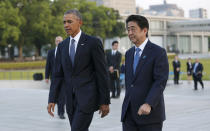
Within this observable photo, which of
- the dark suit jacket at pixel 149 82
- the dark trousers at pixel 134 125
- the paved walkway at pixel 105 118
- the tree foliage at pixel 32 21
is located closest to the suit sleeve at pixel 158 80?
the dark suit jacket at pixel 149 82

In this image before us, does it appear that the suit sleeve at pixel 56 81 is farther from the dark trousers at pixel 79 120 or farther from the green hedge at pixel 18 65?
the green hedge at pixel 18 65

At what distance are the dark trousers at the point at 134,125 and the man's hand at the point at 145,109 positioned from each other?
0.24 metres

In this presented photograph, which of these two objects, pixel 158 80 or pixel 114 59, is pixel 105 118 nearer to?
pixel 114 59

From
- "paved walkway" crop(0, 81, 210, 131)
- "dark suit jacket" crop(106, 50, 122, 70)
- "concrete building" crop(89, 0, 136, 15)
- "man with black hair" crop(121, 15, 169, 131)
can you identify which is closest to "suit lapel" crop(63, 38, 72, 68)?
"man with black hair" crop(121, 15, 169, 131)

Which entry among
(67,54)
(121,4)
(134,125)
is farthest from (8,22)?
(121,4)

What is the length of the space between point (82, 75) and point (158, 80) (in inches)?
42.8

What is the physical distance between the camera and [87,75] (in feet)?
15.2

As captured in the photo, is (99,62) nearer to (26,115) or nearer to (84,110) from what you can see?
(84,110)

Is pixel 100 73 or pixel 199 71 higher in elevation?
pixel 100 73

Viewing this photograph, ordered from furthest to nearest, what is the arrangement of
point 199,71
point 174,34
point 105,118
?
point 174,34
point 199,71
point 105,118

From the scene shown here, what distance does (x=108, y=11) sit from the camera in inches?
2788

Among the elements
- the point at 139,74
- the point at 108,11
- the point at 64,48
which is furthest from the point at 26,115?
the point at 108,11

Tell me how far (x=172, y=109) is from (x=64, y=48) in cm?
636

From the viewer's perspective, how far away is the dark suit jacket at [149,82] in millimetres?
3844
